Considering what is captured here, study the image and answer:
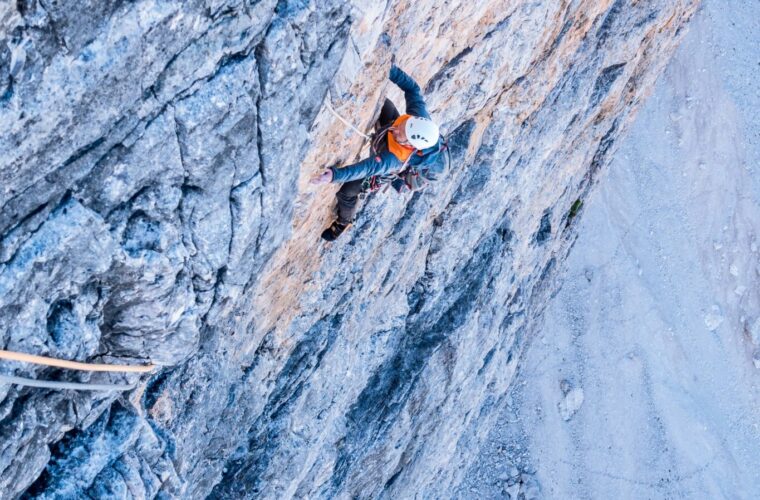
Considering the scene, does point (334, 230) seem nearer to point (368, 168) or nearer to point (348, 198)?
point (348, 198)

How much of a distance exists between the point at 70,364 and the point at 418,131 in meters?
4.34

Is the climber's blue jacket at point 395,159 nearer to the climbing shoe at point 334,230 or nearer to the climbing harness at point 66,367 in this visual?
the climbing shoe at point 334,230

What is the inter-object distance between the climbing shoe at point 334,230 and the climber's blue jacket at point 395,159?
3.82 feet

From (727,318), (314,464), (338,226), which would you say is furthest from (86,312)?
(727,318)

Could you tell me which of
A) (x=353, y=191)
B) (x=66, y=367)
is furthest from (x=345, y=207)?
(x=66, y=367)

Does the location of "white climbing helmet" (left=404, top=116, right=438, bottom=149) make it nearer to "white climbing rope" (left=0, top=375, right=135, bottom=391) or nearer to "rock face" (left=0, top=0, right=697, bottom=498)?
"rock face" (left=0, top=0, right=697, bottom=498)

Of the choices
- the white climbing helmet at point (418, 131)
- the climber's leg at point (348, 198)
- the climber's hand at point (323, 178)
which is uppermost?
the climber's hand at point (323, 178)

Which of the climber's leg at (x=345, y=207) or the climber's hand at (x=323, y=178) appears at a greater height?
the climber's hand at (x=323, y=178)

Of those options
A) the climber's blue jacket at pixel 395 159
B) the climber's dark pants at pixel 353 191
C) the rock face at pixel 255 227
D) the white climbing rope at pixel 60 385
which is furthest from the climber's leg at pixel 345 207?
the white climbing rope at pixel 60 385

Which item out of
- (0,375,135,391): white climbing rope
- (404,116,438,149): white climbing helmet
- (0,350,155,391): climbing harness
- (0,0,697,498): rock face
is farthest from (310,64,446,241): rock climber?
(0,375,135,391): white climbing rope

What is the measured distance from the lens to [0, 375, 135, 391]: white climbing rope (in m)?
5.16

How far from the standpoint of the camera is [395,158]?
8.25 metres

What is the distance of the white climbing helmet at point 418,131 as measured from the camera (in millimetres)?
8070

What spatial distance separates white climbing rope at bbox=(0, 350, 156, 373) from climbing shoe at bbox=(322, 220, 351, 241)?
326 centimetres
